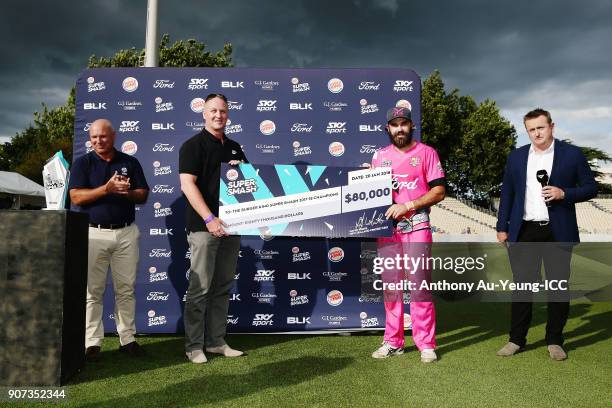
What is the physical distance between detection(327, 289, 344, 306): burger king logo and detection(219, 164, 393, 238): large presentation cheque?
4.23 feet

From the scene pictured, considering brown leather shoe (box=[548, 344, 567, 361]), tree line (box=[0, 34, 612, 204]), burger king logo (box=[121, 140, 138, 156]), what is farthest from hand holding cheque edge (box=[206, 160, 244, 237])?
tree line (box=[0, 34, 612, 204])

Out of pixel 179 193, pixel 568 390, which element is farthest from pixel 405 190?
pixel 179 193

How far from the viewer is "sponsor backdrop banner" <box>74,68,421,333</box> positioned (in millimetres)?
5105

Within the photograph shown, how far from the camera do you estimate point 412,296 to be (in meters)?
4.07

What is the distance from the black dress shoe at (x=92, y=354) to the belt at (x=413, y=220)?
9.16ft

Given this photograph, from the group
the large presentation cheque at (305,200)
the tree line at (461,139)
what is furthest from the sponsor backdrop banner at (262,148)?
the tree line at (461,139)

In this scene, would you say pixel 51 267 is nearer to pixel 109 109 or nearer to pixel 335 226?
pixel 335 226

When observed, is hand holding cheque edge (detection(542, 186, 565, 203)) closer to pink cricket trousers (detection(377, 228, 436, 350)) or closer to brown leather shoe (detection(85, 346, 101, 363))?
pink cricket trousers (detection(377, 228, 436, 350))

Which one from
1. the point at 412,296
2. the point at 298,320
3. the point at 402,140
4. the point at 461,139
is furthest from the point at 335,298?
the point at 461,139

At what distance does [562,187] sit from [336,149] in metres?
2.21

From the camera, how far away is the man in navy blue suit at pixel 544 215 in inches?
156

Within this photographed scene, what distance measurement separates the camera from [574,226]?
3.98 metres

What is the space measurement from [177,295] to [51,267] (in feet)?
7.10

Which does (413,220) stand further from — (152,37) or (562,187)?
(152,37)
